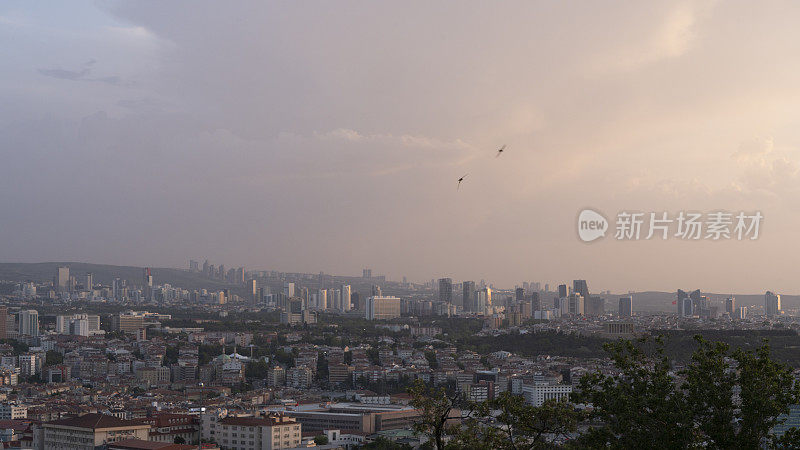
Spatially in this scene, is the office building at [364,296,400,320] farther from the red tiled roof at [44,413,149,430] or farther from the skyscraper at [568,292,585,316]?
the red tiled roof at [44,413,149,430]

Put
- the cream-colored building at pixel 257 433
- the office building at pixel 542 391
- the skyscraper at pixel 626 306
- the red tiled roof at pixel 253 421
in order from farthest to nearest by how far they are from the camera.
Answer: the skyscraper at pixel 626 306, the office building at pixel 542 391, the red tiled roof at pixel 253 421, the cream-colored building at pixel 257 433

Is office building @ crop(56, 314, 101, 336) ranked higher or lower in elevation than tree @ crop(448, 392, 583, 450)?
lower

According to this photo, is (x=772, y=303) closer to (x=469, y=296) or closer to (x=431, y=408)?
(x=469, y=296)

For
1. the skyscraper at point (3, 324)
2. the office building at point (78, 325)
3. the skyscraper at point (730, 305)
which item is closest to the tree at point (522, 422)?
the skyscraper at point (3, 324)

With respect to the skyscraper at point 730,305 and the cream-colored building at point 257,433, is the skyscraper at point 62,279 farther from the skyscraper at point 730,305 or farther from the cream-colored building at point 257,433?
the cream-colored building at point 257,433

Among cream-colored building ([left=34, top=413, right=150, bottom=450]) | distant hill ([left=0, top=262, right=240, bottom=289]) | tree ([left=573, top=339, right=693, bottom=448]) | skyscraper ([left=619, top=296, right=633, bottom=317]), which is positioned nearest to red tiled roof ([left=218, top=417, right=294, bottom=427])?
cream-colored building ([left=34, top=413, right=150, bottom=450])

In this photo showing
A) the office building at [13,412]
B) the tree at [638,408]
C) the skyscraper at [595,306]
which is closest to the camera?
the tree at [638,408]

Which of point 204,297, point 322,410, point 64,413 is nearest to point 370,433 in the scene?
point 322,410
